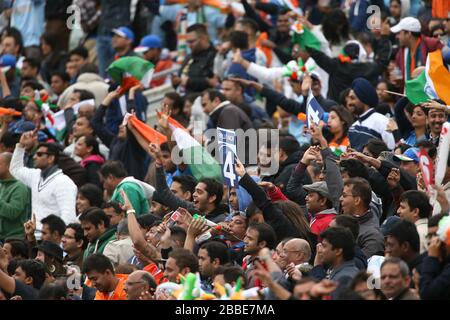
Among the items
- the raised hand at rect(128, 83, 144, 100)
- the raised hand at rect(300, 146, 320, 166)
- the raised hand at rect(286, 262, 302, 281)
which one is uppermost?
the raised hand at rect(286, 262, 302, 281)

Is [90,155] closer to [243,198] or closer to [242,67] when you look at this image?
[242,67]

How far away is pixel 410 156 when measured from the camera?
14.2 meters

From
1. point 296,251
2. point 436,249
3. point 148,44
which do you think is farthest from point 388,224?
point 148,44

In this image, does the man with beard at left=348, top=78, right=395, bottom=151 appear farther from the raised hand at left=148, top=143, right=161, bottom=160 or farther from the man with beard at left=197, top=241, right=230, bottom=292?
the man with beard at left=197, top=241, right=230, bottom=292

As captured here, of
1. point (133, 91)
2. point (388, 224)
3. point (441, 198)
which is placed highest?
point (441, 198)

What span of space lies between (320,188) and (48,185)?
161 inches

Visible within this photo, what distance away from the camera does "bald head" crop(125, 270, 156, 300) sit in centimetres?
1168

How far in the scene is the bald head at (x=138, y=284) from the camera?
11680mm

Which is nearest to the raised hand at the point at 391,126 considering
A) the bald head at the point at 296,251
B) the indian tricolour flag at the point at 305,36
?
the indian tricolour flag at the point at 305,36

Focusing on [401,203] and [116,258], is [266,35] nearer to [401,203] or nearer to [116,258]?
[116,258]

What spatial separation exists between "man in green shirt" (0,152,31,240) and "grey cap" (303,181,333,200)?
4235 mm

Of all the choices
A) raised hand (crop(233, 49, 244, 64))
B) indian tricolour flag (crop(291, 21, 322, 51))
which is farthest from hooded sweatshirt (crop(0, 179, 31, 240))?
indian tricolour flag (crop(291, 21, 322, 51))

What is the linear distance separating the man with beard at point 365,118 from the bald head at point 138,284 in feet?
13.5
